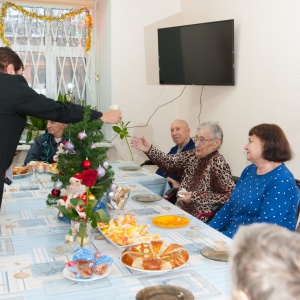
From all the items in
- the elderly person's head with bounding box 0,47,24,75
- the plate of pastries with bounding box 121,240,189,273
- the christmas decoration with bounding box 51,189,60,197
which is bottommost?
the plate of pastries with bounding box 121,240,189,273

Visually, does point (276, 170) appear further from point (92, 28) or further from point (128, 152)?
point (92, 28)

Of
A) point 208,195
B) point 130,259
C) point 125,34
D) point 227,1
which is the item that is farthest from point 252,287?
point 125,34

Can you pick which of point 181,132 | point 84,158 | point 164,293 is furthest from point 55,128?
point 164,293

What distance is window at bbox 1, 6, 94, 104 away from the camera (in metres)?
4.97

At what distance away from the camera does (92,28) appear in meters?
5.21

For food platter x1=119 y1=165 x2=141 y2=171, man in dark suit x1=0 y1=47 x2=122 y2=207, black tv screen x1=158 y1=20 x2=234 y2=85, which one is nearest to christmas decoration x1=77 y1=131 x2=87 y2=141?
man in dark suit x1=0 y1=47 x2=122 y2=207

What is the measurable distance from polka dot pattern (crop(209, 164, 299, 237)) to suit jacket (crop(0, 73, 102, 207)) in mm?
890

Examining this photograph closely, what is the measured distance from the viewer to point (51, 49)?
5.07 m

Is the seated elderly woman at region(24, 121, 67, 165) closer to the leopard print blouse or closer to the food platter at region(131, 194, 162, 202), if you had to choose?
the leopard print blouse

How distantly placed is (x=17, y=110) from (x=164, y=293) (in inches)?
45.9

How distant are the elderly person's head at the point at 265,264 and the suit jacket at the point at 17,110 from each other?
1539 mm

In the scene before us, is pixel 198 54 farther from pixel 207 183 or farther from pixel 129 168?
pixel 207 183

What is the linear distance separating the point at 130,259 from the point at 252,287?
3.13 ft

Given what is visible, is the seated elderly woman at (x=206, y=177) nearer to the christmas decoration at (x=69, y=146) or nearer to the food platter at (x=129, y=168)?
the food platter at (x=129, y=168)
